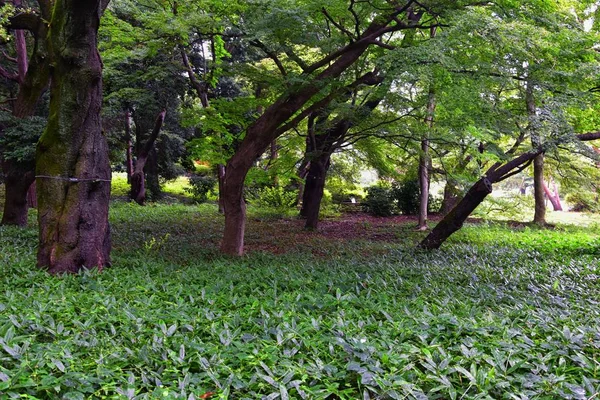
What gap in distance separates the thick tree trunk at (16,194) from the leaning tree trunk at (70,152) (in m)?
4.05

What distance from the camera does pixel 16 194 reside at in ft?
26.8

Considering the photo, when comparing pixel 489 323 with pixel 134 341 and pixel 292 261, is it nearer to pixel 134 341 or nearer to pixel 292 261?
pixel 134 341

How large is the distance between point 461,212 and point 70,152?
5.41m

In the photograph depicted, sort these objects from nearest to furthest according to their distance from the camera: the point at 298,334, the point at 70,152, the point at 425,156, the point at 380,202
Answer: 1. the point at 298,334
2. the point at 70,152
3. the point at 425,156
4. the point at 380,202

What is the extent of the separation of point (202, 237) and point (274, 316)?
614 centimetres

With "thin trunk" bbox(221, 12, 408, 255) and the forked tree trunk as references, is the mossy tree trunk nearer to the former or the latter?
"thin trunk" bbox(221, 12, 408, 255)

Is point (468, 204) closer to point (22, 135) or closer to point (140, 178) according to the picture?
point (22, 135)

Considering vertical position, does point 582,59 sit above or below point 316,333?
above

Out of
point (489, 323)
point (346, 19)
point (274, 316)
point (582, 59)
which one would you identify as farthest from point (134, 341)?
point (582, 59)

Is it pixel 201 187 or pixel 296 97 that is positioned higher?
pixel 296 97

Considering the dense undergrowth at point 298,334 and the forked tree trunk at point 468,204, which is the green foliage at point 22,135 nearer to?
the dense undergrowth at point 298,334

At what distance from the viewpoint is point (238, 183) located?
6668 mm

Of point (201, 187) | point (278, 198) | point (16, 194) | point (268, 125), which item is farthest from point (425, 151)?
point (201, 187)

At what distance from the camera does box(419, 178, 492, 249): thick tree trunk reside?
6.39 metres
